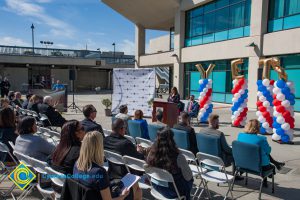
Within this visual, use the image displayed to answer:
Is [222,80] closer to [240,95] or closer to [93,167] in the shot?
[240,95]

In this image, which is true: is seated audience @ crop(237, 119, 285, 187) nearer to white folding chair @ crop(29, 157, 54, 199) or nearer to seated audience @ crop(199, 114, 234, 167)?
seated audience @ crop(199, 114, 234, 167)

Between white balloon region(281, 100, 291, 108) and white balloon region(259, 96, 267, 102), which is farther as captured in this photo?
white balloon region(259, 96, 267, 102)

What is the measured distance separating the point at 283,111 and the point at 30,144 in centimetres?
777

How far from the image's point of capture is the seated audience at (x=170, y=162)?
142 inches

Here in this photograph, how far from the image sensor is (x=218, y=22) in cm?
2256

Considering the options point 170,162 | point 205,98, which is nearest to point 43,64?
point 205,98

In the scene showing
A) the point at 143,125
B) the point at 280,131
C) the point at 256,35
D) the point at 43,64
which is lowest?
the point at 280,131

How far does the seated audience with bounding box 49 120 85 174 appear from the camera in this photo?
11.0 ft

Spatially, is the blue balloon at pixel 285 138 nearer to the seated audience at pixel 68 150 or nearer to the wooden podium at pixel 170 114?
the wooden podium at pixel 170 114

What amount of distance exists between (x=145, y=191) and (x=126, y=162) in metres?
1.28

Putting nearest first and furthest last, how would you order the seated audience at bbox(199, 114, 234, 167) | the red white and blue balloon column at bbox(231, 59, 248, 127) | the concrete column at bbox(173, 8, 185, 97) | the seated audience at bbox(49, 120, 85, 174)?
the seated audience at bbox(49, 120, 85, 174), the seated audience at bbox(199, 114, 234, 167), the red white and blue balloon column at bbox(231, 59, 248, 127), the concrete column at bbox(173, 8, 185, 97)

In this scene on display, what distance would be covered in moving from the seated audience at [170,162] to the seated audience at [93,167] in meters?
1.01

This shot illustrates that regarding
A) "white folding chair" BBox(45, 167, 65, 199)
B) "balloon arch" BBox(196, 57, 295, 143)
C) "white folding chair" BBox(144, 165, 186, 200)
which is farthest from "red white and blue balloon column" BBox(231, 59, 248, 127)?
"white folding chair" BBox(45, 167, 65, 199)

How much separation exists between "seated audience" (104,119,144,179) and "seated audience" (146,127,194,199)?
0.52 m
